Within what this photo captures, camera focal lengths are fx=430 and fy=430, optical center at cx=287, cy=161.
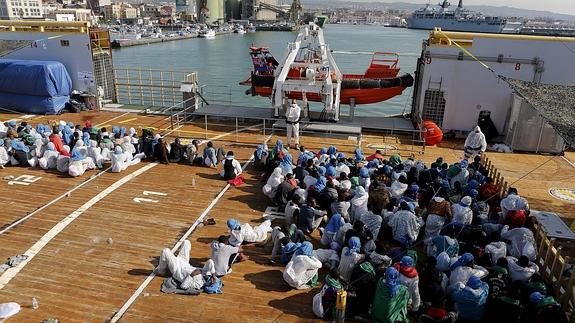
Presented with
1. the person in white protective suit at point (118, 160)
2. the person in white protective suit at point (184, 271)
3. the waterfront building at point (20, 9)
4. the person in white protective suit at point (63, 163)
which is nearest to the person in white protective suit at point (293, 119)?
the person in white protective suit at point (118, 160)

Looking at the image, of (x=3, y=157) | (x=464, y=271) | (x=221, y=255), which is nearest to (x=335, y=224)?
(x=221, y=255)

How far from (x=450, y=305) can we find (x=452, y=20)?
13376 cm

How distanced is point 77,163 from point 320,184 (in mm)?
7670

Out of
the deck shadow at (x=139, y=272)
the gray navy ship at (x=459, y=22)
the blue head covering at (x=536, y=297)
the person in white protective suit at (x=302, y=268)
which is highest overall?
the gray navy ship at (x=459, y=22)

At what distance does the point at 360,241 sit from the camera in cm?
830

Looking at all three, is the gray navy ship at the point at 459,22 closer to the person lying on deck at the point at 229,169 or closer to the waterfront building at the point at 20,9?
the person lying on deck at the point at 229,169

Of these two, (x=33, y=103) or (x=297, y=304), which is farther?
(x=33, y=103)

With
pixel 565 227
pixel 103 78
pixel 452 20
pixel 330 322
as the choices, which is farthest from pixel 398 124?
pixel 452 20

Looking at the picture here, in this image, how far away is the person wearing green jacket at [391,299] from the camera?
6.70m

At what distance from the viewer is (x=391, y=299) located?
264 inches

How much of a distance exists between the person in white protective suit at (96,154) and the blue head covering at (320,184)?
734 centimetres

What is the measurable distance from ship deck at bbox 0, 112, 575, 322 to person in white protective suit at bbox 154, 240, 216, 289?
0.26 metres

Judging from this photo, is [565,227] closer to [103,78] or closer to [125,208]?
[125,208]

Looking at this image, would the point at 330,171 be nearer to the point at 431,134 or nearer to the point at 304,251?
the point at 304,251
